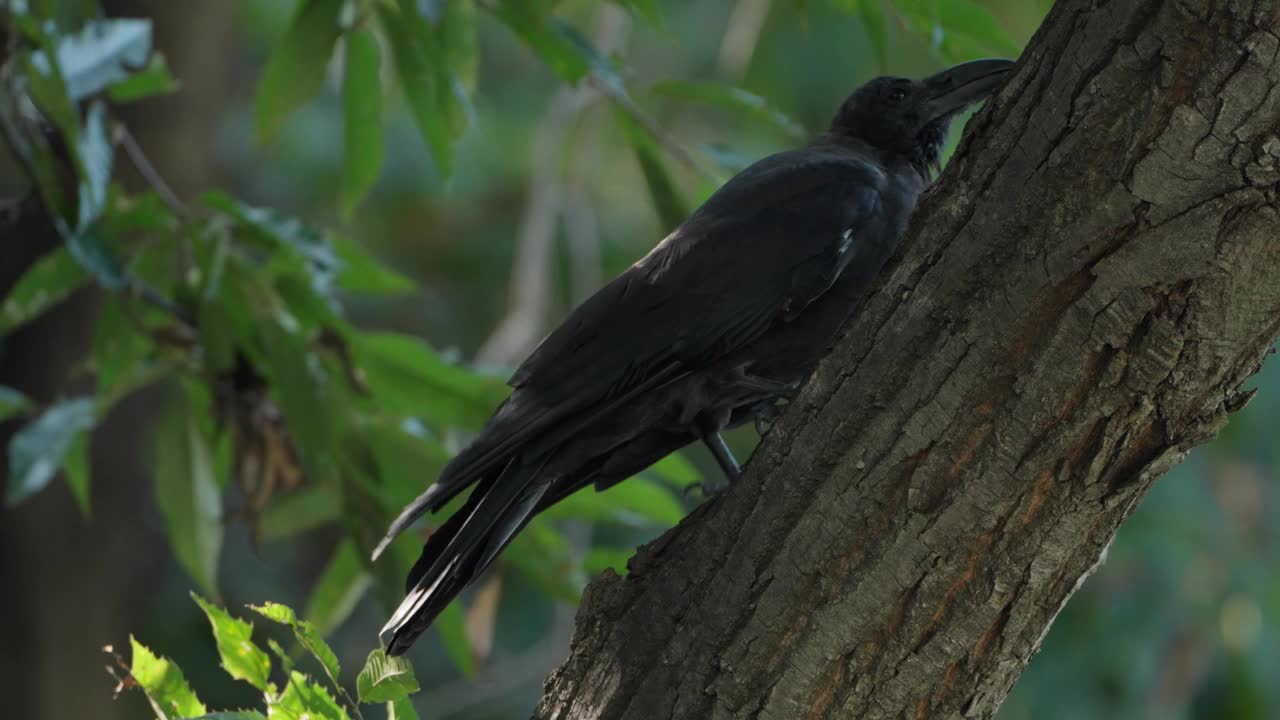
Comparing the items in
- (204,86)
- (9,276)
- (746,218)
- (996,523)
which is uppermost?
(204,86)

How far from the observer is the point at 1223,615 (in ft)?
19.7

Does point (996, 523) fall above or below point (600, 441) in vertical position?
below

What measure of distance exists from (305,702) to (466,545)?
63 cm

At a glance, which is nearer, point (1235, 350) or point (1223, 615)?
point (1235, 350)

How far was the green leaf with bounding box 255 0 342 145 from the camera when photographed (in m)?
2.66

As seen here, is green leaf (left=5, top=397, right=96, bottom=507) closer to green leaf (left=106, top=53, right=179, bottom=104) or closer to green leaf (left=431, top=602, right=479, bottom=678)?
green leaf (left=106, top=53, right=179, bottom=104)

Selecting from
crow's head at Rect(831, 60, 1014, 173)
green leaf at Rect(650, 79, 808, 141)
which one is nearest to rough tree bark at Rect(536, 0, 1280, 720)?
green leaf at Rect(650, 79, 808, 141)

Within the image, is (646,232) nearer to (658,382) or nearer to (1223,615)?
(1223,615)

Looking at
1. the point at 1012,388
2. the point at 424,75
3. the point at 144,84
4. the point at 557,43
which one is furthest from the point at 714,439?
the point at 144,84

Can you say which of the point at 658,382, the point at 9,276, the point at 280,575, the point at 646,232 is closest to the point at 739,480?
the point at 658,382

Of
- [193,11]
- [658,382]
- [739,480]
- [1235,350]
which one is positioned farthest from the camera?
[193,11]

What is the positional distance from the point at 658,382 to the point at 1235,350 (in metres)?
1.03

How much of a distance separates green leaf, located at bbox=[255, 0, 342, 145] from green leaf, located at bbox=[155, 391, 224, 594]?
723 mm

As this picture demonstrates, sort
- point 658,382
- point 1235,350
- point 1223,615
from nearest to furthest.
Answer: point 1235,350
point 658,382
point 1223,615
